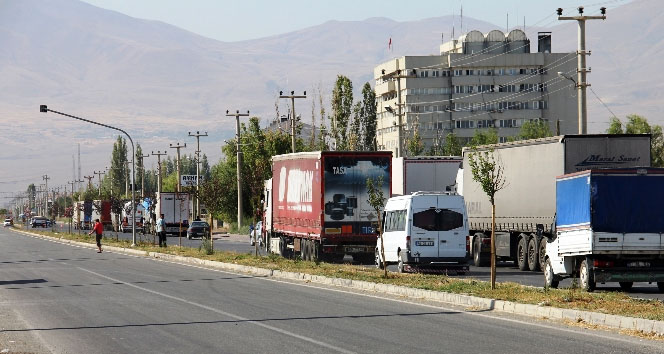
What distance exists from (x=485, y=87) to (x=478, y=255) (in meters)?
130

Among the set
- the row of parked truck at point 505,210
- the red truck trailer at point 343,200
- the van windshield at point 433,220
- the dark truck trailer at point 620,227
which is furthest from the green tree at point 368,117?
the dark truck trailer at point 620,227

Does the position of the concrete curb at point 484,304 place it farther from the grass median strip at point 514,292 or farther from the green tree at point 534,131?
the green tree at point 534,131

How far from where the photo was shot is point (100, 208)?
11844 centimetres

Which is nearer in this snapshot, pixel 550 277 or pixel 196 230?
pixel 550 277

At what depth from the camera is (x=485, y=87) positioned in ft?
555

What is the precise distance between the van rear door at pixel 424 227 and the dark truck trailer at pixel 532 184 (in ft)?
11.1

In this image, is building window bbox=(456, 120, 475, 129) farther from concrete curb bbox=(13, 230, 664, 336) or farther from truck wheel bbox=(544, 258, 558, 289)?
truck wheel bbox=(544, 258, 558, 289)

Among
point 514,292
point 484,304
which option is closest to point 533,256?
point 514,292

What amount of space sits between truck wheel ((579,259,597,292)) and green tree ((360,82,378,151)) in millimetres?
112805

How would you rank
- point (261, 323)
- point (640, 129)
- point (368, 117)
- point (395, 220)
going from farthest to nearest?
1. point (368, 117)
2. point (640, 129)
3. point (395, 220)
4. point (261, 323)

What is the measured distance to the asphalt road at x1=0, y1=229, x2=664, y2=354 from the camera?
52.5 feet

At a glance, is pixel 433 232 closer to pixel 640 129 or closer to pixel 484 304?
pixel 484 304

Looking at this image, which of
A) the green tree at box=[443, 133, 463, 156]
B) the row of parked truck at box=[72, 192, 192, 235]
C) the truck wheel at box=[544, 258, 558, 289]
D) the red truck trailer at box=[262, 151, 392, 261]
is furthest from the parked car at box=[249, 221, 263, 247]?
the green tree at box=[443, 133, 463, 156]

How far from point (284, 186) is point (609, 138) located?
15704mm
